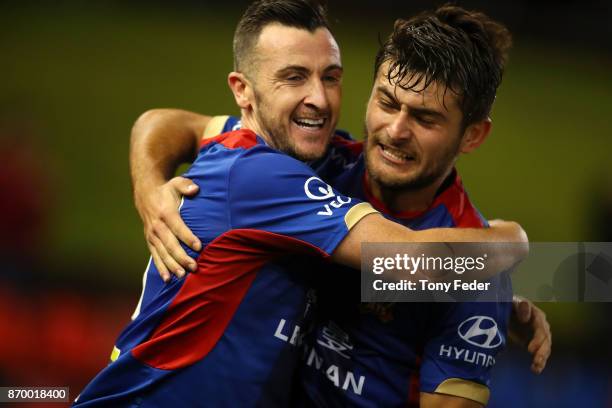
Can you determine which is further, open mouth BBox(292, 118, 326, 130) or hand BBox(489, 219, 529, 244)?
open mouth BBox(292, 118, 326, 130)

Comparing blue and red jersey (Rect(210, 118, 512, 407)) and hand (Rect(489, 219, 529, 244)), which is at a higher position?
hand (Rect(489, 219, 529, 244))

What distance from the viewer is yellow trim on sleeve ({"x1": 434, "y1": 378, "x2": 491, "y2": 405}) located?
244 cm

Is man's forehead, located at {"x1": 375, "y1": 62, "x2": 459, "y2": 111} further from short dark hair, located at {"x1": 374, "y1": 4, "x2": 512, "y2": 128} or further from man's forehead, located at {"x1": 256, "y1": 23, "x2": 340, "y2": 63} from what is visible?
man's forehead, located at {"x1": 256, "y1": 23, "x2": 340, "y2": 63}

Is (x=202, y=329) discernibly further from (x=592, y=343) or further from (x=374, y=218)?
(x=592, y=343)

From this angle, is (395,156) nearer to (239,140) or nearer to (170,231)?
(239,140)

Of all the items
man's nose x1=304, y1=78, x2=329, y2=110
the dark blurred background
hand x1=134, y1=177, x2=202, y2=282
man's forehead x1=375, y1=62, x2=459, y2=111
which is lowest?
the dark blurred background

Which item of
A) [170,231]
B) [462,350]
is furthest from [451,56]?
[170,231]

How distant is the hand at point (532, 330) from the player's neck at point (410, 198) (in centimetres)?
53

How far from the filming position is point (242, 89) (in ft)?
9.45

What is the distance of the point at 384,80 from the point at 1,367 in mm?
3957

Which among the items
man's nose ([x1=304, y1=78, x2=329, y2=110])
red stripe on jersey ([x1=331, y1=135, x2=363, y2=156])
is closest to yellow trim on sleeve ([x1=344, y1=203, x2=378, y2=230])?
man's nose ([x1=304, y1=78, x2=329, y2=110])

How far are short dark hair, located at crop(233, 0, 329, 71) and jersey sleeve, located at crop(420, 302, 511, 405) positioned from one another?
1.12 metres

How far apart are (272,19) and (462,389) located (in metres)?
1.42

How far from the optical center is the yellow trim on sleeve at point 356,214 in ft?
7.23
